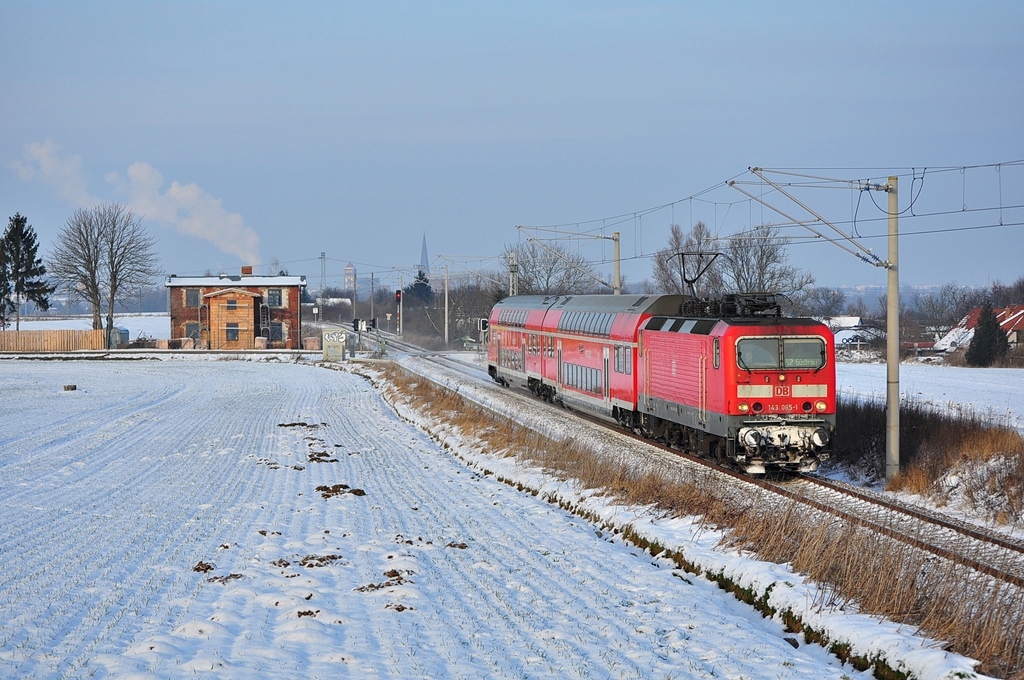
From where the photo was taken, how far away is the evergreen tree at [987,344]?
172ft

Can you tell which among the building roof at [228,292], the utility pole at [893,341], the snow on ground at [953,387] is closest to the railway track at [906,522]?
the utility pole at [893,341]

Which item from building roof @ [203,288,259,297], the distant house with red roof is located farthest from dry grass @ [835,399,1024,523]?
building roof @ [203,288,259,297]

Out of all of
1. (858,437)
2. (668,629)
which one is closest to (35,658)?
(668,629)

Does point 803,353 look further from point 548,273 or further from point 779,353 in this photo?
point 548,273

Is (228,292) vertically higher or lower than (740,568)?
higher

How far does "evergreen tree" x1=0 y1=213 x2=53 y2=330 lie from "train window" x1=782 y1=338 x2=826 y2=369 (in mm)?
86376

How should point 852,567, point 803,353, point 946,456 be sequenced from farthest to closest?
point 803,353
point 946,456
point 852,567

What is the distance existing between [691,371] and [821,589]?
975 centimetres

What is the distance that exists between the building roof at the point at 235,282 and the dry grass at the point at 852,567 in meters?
62.9

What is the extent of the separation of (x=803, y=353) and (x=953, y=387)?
23.1m

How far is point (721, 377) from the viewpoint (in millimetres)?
17875

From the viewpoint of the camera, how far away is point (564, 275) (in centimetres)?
9100

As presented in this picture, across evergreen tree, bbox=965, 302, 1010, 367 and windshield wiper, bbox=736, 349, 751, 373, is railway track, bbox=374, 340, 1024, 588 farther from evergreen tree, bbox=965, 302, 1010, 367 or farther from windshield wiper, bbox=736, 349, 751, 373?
evergreen tree, bbox=965, 302, 1010, 367

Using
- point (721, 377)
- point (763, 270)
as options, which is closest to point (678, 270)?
point (763, 270)
